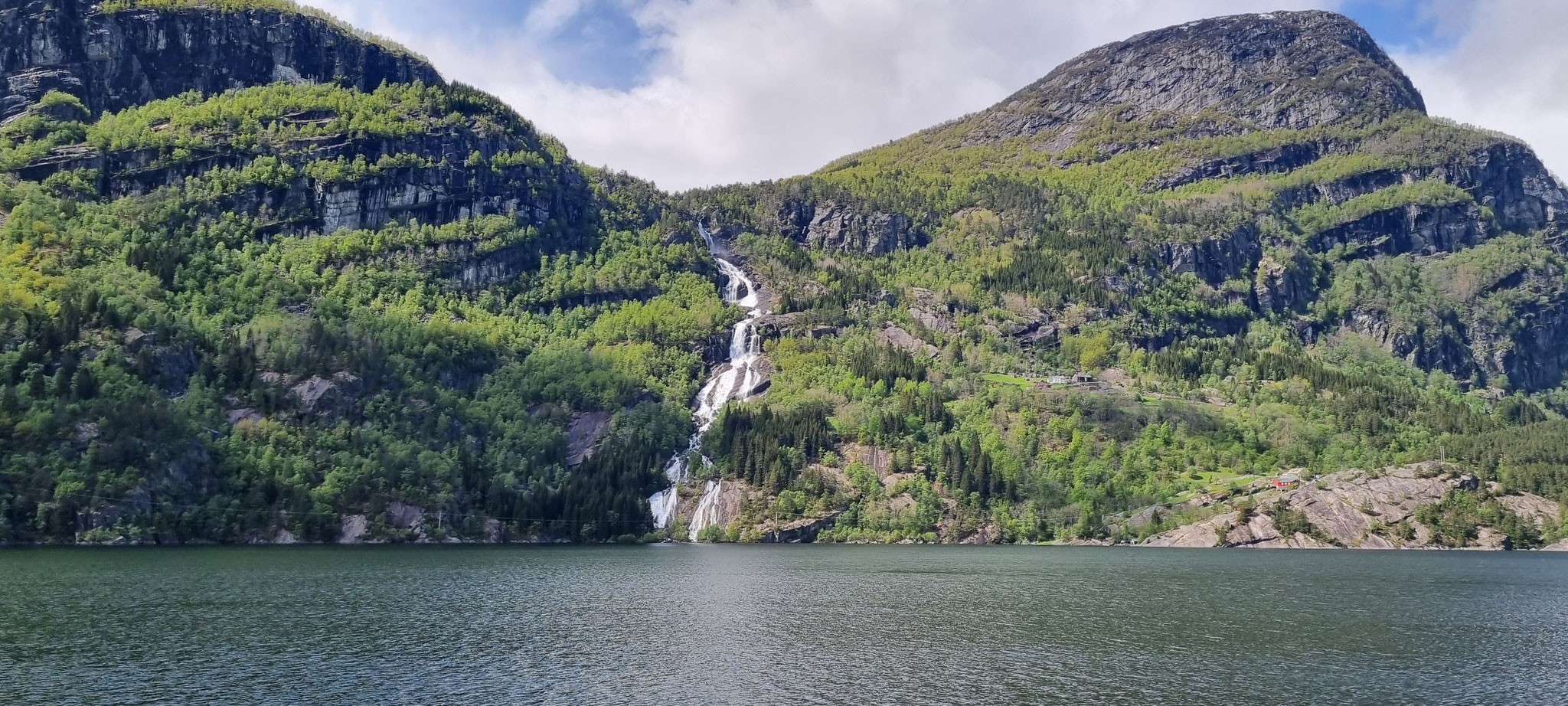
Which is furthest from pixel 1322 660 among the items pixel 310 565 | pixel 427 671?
pixel 310 565

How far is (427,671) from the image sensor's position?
52219 mm

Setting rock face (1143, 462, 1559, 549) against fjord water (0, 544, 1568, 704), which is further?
rock face (1143, 462, 1559, 549)

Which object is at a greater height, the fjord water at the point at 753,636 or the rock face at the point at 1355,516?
the rock face at the point at 1355,516

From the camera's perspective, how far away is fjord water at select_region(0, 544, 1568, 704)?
4888 centimetres

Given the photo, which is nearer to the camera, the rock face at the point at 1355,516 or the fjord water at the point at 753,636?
the fjord water at the point at 753,636

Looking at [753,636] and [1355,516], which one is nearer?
[753,636]

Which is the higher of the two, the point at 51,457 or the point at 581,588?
the point at 51,457

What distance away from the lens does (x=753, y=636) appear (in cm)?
6550

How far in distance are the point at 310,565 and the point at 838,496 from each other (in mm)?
102811

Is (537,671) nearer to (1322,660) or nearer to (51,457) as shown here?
(1322,660)

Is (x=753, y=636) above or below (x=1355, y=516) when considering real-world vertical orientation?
below

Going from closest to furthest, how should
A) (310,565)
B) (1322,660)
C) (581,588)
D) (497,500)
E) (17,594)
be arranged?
(1322,660) → (17,594) → (581,588) → (310,565) → (497,500)

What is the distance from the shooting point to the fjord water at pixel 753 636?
48.9 meters

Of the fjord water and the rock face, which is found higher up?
the rock face
